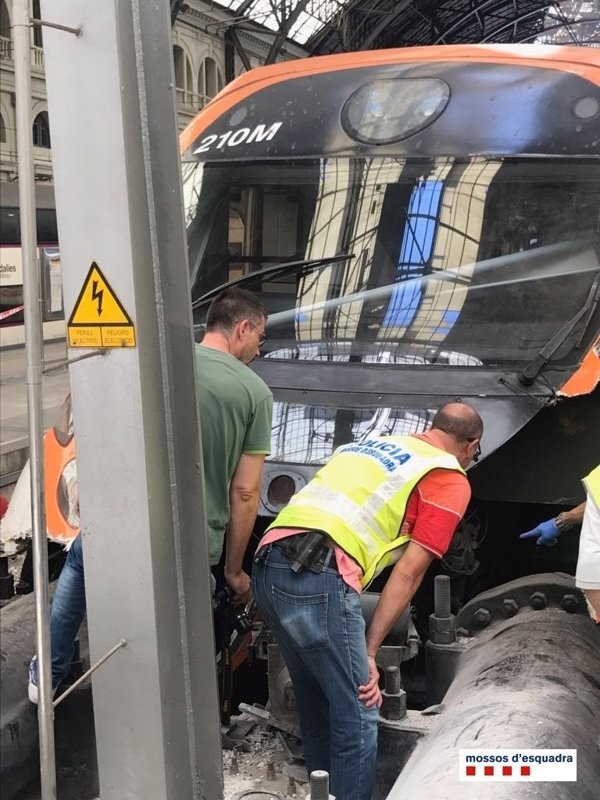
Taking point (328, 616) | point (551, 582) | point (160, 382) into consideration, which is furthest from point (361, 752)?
point (160, 382)

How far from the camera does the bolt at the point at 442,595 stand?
369 centimetres

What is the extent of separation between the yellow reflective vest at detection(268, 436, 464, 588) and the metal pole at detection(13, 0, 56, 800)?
4.24ft

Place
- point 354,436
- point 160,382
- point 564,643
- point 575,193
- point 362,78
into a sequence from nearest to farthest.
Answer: point 160,382 < point 564,643 < point 354,436 < point 575,193 < point 362,78

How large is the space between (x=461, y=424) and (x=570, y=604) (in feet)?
2.84

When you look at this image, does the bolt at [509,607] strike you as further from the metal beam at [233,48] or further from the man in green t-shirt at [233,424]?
the metal beam at [233,48]

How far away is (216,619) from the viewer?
3.64 metres

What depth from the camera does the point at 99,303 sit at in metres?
2.37

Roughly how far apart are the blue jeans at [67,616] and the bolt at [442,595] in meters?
1.23

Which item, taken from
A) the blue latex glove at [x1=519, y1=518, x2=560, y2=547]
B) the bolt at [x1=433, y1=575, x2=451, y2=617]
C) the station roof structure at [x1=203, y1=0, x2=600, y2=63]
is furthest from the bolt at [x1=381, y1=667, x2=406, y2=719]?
the station roof structure at [x1=203, y1=0, x2=600, y2=63]

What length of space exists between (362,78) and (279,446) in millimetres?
2025

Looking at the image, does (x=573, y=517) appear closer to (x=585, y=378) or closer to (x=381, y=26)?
(x=585, y=378)

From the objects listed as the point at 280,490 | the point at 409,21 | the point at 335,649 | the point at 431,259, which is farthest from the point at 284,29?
the point at 335,649

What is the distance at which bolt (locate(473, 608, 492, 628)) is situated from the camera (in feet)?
12.9

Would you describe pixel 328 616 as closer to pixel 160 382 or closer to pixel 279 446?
pixel 279 446
